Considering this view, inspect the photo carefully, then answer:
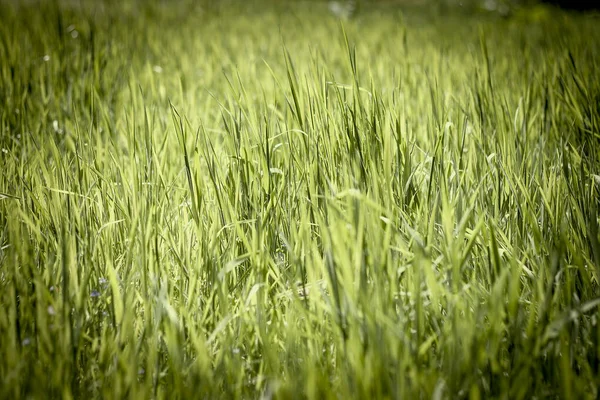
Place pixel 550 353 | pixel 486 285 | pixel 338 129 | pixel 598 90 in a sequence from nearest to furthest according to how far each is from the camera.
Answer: pixel 550 353 → pixel 486 285 → pixel 338 129 → pixel 598 90

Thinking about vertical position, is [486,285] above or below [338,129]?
below

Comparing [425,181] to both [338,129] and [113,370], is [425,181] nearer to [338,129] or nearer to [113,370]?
[338,129]

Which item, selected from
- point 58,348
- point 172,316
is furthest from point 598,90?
point 58,348

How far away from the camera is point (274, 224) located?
86cm

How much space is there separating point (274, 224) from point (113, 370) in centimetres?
38

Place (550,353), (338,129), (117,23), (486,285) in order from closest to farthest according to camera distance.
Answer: (550,353) → (486,285) → (338,129) → (117,23)

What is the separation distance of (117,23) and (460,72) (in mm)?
2588

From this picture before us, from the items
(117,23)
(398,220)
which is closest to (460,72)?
(398,220)

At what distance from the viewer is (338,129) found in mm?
928

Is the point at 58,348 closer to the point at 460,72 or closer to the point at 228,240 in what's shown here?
the point at 228,240

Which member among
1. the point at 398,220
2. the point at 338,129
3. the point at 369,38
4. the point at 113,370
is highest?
the point at 369,38

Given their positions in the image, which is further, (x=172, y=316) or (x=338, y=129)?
(x=338, y=129)

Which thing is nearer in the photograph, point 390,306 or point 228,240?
point 390,306

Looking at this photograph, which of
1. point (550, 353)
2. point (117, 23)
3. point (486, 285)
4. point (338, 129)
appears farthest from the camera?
point (117, 23)
